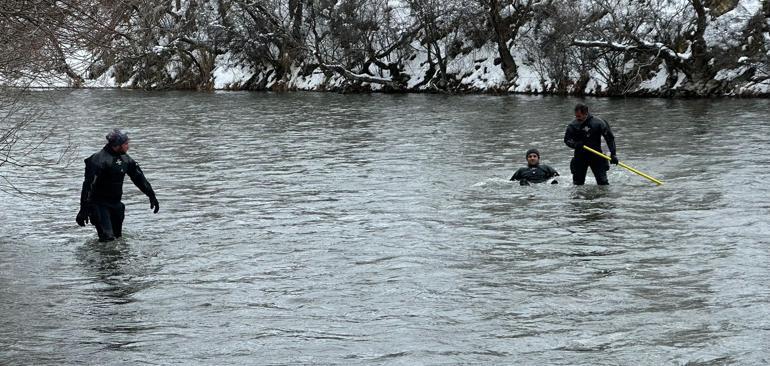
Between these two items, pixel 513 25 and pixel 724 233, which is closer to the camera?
pixel 724 233

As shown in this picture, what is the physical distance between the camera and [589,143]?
1747cm

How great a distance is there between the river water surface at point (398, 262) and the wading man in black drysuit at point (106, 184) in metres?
0.39

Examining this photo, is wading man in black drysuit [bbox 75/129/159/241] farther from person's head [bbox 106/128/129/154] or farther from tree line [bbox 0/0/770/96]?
tree line [bbox 0/0/770/96]

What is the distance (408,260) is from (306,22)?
49.0 metres

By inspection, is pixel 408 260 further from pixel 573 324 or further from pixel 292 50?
pixel 292 50

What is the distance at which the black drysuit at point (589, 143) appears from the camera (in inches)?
685

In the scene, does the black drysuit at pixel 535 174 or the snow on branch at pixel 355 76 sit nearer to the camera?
the black drysuit at pixel 535 174

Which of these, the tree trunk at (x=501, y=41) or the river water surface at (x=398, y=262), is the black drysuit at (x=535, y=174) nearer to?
the river water surface at (x=398, y=262)

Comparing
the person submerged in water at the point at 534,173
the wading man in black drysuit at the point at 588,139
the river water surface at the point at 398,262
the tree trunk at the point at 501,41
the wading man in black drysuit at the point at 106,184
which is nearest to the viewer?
the river water surface at the point at 398,262

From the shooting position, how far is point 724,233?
13766mm

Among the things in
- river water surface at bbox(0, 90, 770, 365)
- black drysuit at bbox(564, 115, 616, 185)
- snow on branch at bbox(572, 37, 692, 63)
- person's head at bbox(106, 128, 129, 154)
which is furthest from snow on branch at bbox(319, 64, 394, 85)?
person's head at bbox(106, 128, 129, 154)

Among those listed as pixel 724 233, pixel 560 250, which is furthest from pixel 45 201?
pixel 724 233

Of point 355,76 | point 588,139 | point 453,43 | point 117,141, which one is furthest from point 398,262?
point 453,43

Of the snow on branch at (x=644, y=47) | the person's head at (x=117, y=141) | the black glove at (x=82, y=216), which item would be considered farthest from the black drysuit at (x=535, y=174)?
the snow on branch at (x=644, y=47)
